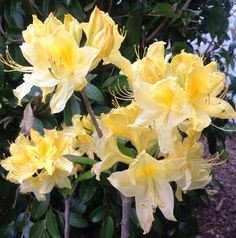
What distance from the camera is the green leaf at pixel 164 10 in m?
1.25

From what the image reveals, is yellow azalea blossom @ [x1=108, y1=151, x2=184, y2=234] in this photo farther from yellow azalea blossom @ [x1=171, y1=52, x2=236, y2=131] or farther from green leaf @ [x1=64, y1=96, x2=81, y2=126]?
green leaf @ [x1=64, y1=96, x2=81, y2=126]

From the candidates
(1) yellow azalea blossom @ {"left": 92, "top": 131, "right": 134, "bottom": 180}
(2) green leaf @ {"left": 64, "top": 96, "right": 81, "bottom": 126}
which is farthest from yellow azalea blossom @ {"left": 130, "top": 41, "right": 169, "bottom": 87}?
(2) green leaf @ {"left": 64, "top": 96, "right": 81, "bottom": 126}

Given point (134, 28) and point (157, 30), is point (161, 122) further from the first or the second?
point (157, 30)

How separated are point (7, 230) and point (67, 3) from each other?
0.78 m

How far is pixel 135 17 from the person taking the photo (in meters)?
1.31

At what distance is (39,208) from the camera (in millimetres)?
1397

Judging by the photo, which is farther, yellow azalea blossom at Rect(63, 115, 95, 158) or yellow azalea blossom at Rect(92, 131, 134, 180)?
yellow azalea blossom at Rect(63, 115, 95, 158)

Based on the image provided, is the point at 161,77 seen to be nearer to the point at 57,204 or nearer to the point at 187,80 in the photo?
the point at 187,80

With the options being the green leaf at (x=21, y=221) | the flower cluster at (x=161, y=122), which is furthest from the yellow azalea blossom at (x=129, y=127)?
the green leaf at (x=21, y=221)

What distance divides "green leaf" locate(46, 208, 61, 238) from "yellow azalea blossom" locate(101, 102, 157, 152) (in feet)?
2.36

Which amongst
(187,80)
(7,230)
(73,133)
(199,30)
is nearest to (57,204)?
(7,230)

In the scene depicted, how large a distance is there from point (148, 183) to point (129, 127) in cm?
9

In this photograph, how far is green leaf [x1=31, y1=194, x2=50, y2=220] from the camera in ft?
4.55

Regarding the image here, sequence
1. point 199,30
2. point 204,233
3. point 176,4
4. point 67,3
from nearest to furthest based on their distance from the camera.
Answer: point 67,3, point 176,4, point 199,30, point 204,233
